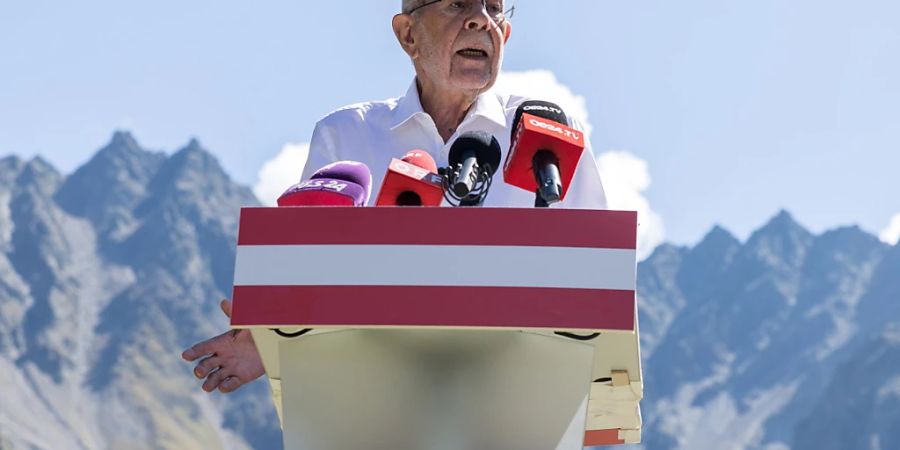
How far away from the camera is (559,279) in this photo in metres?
3.02

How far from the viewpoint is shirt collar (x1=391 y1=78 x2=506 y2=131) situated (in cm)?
473

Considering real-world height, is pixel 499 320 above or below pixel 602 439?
below

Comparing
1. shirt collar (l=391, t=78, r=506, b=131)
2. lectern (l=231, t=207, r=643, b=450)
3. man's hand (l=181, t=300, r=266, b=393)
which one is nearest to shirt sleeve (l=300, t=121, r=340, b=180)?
shirt collar (l=391, t=78, r=506, b=131)

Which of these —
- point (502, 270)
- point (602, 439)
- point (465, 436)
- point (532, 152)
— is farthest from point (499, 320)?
point (602, 439)

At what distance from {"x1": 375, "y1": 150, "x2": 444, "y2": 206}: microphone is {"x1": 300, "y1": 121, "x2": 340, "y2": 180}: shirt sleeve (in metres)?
1.23

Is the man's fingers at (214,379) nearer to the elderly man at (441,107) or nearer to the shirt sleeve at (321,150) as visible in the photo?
the elderly man at (441,107)

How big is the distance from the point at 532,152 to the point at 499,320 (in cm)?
58

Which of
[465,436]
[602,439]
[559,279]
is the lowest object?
[465,436]

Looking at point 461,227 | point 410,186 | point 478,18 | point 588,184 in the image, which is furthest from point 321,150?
point 461,227

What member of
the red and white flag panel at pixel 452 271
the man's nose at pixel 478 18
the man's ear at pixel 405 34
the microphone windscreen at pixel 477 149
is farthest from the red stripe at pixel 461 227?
the man's ear at pixel 405 34

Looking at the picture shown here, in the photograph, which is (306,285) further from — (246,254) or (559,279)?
(559,279)

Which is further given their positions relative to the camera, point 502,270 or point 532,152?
point 532,152

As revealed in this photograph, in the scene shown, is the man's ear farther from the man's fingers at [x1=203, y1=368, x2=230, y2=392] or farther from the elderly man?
the man's fingers at [x1=203, y1=368, x2=230, y2=392]

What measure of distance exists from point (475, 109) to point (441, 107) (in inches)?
6.5
